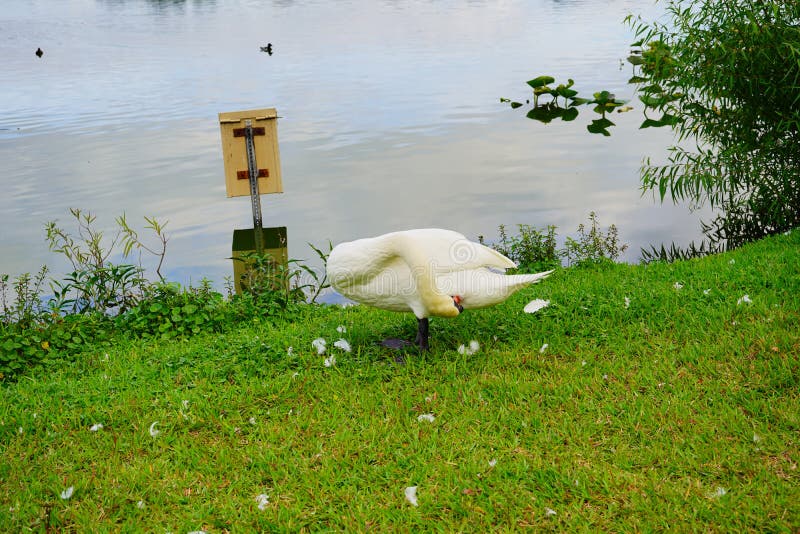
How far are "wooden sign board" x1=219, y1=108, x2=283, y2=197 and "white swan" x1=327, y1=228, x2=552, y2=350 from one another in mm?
3642

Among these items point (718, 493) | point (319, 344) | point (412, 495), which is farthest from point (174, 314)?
point (718, 493)

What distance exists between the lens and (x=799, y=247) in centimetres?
696

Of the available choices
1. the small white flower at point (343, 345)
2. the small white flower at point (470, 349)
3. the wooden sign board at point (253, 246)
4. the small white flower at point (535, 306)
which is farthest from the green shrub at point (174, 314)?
the small white flower at point (535, 306)

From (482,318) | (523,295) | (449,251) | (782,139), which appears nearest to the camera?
(449,251)

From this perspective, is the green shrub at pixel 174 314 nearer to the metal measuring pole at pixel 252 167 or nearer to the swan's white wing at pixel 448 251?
the metal measuring pole at pixel 252 167

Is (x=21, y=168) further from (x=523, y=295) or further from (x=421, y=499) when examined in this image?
(x=421, y=499)

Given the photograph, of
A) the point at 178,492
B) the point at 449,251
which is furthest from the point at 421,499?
the point at 449,251

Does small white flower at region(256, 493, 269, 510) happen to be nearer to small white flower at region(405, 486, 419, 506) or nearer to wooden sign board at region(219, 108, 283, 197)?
small white flower at region(405, 486, 419, 506)

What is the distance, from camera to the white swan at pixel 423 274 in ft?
15.7

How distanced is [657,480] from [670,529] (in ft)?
1.20

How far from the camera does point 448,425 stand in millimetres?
4379

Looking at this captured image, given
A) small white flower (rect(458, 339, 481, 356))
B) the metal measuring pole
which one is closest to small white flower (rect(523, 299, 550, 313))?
small white flower (rect(458, 339, 481, 356))

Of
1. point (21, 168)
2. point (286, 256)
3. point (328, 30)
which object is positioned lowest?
point (286, 256)

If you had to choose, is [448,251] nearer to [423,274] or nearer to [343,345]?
[423,274]
